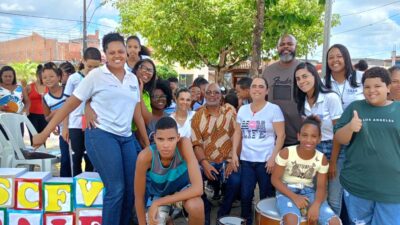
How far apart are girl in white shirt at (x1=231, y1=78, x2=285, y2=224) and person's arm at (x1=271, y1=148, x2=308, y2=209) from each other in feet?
1.30

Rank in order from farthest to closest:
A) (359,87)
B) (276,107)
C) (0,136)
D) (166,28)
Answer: (166,28) → (0,136) → (276,107) → (359,87)

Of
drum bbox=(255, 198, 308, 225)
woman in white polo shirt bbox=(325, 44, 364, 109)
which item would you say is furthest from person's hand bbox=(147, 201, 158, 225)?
woman in white polo shirt bbox=(325, 44, 364, 109)


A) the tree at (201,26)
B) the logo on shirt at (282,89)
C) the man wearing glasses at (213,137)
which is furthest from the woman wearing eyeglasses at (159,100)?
the tree at (201,26)

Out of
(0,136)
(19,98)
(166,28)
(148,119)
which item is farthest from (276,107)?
(166,28)

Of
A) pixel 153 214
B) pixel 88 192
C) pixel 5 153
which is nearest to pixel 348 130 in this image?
pixel 153 214

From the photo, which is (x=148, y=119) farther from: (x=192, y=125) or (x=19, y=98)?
(x=19, y=98)

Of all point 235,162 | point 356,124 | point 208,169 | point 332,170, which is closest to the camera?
point 356,124

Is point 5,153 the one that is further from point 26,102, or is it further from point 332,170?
point 332,170

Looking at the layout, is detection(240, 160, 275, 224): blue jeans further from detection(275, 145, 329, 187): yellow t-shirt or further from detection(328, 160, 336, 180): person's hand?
detection(328, 160, 336, 180): person's hand

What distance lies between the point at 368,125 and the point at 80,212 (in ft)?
8.75

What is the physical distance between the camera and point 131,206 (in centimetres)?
345

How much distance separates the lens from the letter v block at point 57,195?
135 inches

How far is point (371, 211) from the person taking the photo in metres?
3.06

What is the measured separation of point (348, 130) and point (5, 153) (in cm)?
366
